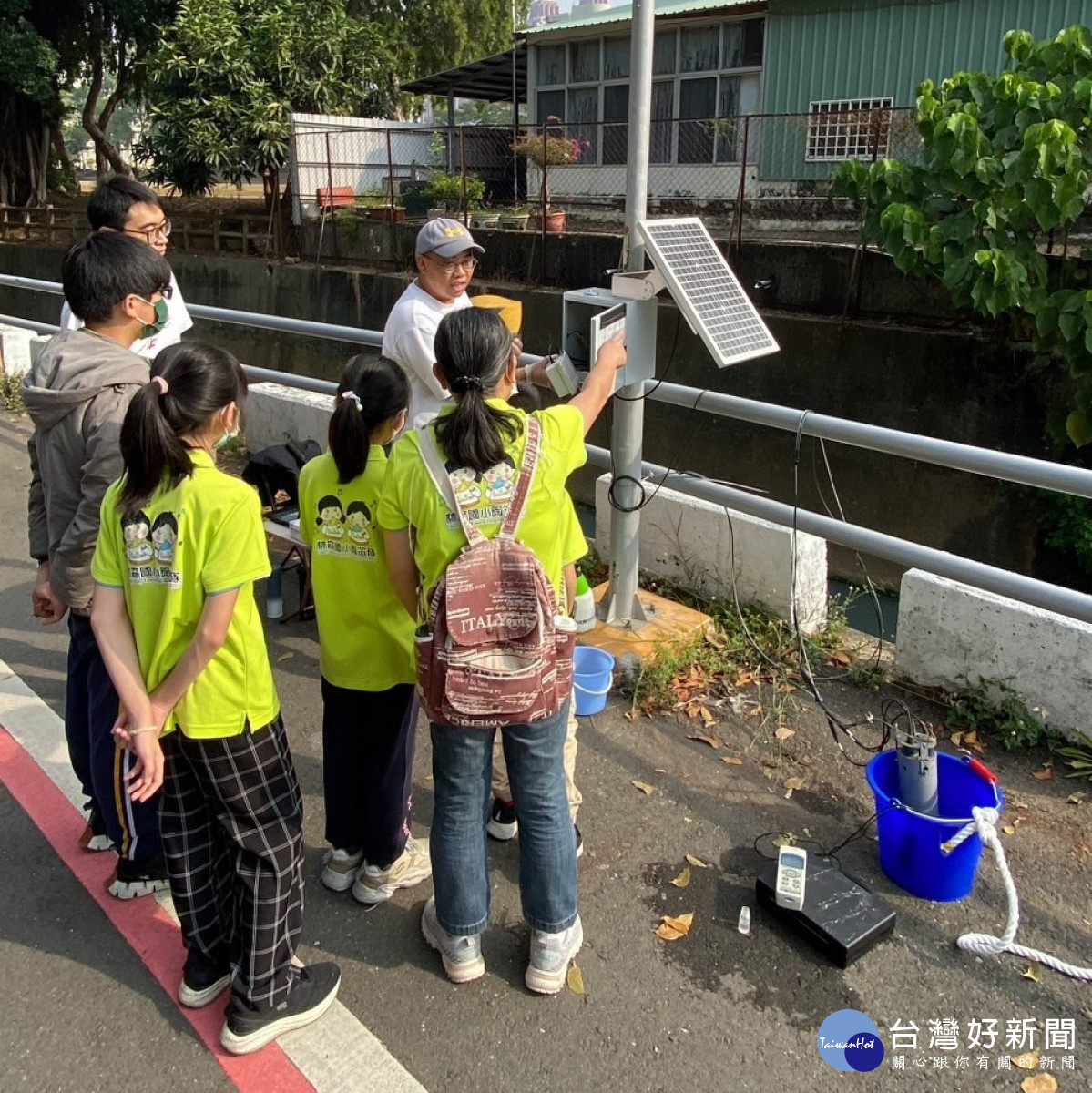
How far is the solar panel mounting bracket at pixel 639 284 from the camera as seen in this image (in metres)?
3.42

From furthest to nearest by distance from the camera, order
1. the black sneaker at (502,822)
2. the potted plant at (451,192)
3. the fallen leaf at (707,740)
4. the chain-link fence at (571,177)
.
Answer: the potted plant at (451,192), the chain-link fence at (571,177), the fallen leaf at (707,740), the black sneaker at (502,822)

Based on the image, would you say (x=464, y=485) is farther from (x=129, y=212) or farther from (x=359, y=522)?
(x=129, y=212)

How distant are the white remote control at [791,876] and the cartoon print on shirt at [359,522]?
4.68 feet

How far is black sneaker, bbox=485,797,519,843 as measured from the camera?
2951mm

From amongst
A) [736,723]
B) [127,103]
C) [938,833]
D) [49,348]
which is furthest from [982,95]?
[127,103]

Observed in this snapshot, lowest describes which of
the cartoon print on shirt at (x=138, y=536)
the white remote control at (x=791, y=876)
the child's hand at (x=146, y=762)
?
the white remote control at (x=791, y=876)

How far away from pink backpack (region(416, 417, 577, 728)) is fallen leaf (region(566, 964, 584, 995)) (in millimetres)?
756

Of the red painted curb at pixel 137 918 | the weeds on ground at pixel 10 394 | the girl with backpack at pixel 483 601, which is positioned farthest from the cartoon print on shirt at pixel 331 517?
the weeds on ground at pixel 10 394

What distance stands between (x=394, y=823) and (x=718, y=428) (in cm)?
955

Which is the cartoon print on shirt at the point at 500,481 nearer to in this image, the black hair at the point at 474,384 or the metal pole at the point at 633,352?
the black hair at the point at 474,384

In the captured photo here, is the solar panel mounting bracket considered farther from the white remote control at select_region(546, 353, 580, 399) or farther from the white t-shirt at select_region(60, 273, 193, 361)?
the white t-shirt at select_region(60, 273, 193, 361)

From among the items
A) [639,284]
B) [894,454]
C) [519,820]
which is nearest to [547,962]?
[519,820]

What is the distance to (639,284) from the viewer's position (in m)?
3.45

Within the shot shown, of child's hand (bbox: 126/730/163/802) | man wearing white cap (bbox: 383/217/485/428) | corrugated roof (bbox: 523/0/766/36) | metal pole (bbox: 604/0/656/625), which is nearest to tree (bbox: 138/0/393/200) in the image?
corrugated roof (bbox: 523/0/766/36)
